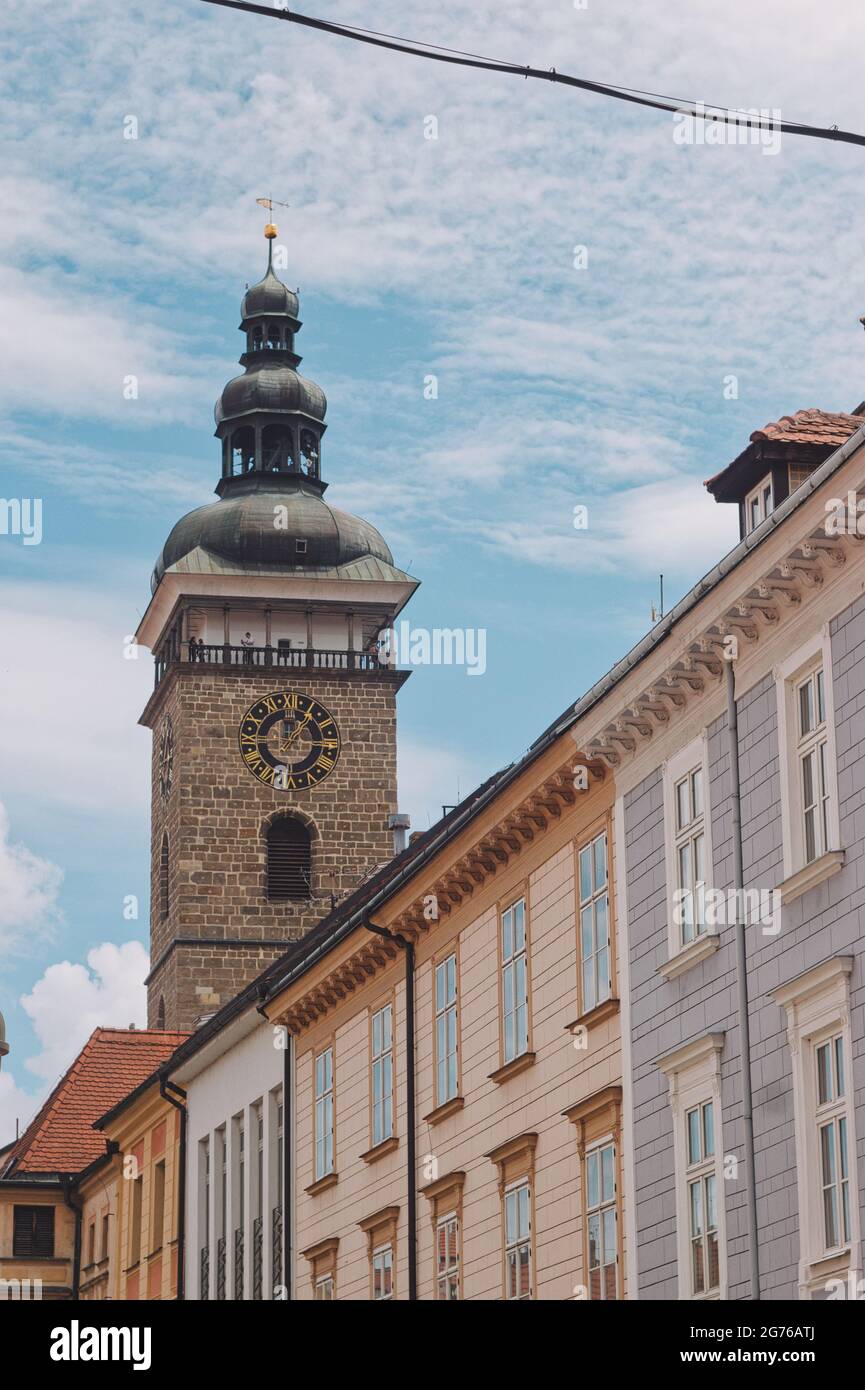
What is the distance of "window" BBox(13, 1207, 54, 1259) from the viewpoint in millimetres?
63781

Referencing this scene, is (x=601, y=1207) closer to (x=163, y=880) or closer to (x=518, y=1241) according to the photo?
(x=518, y=1241)

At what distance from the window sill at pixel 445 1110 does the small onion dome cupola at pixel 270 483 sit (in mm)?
55650

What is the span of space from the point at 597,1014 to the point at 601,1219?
6.43 feet

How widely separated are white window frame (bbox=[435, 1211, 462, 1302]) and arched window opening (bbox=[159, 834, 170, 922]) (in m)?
53.8

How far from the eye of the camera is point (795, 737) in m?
23.7

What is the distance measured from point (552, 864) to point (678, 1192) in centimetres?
550

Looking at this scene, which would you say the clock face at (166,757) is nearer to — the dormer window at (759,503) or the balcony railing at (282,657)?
the balcony railing at (282,657)

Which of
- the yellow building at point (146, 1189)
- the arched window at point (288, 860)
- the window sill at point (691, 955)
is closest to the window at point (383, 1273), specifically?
the window sill at point (691, 955)

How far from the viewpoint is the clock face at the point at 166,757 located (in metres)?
87.6

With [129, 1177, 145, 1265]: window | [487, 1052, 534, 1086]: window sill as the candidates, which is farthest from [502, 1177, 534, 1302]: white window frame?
[129, 1177, 145, 1265]: window

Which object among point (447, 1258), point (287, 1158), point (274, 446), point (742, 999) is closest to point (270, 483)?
point (274, 446)
